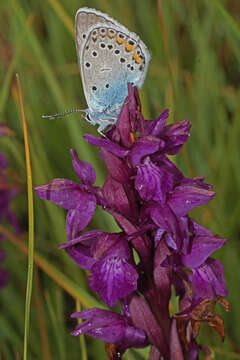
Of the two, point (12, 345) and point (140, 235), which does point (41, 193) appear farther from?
point (12, 345)

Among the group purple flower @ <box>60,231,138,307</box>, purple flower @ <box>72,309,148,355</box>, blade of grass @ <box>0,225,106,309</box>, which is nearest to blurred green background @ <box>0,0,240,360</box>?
blade of grass @ <box>0,225,106,309</box>

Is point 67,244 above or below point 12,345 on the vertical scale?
above

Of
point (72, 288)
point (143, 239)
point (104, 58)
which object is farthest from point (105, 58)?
point (72, 288)

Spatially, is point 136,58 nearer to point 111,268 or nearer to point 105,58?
point 105,58

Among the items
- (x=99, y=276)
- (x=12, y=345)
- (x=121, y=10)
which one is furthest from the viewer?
(x=121, y=10)

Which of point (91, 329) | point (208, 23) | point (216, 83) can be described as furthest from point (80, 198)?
point (208, 23)

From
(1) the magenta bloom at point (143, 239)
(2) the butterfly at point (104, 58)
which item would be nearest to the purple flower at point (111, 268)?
(1) the magenta bloom at point (143, 239)
